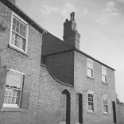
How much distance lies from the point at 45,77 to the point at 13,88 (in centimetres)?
323

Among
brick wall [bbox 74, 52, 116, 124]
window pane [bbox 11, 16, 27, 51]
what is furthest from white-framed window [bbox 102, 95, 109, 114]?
window pane [bbox 11, 16, 27, 51]

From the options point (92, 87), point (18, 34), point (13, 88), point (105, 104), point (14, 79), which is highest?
point (18, 34)

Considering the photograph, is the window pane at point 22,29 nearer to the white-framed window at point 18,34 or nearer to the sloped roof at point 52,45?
the white-framed window at point 18,34

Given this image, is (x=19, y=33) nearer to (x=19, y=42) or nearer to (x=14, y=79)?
(x=19, y=42)

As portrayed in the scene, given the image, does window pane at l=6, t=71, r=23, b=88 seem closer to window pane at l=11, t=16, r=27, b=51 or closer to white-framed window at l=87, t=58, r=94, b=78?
window pane at l=11, t=16, r=27, b=51

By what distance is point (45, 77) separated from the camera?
42.8 ft

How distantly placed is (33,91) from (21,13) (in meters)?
5.06

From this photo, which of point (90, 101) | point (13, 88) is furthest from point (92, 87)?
point (13, 88)

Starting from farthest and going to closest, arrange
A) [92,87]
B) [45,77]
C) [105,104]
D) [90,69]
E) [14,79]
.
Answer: [105,104]
[90,69]
[92,87]
[45,77]
[14,79]

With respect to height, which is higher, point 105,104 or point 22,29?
point 22,29

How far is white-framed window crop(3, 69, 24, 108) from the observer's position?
9898 millimetres

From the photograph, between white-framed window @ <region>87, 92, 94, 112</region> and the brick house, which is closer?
the brick house

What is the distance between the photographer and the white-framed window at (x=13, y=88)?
990cm

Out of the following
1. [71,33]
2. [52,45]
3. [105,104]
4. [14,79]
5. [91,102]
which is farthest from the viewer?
[105,104]
